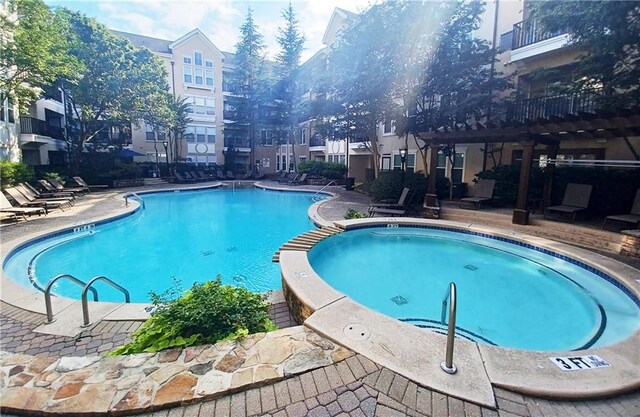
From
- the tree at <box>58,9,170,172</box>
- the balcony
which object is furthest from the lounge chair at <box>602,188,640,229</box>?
the tree at <box>58,9,170,172</box>

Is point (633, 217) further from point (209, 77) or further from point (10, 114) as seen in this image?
point (209, 77)

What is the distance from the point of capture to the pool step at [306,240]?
24.3 feet

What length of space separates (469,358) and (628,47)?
11079 millimetres

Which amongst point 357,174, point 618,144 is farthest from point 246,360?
point 357,174

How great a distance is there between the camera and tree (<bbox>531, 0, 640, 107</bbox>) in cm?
753

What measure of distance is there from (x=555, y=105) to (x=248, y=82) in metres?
27.5

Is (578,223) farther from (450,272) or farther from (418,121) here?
(418,121)

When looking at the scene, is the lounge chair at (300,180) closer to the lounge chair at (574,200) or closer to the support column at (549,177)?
the support column at (549,177)

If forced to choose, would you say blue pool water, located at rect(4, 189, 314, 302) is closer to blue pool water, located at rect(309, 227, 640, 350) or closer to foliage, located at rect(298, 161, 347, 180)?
blue pool water, located at rect(309, 227, 640, 350)

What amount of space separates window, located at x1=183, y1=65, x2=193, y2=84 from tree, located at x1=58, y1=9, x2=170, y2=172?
30.9 feet

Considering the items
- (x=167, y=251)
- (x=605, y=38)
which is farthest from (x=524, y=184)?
(x=167, y=251)

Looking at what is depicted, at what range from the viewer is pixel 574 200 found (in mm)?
9703

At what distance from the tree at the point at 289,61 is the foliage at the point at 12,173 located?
21054 millimetres

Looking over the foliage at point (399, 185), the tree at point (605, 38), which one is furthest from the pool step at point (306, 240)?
the tree at point (605, 38)
